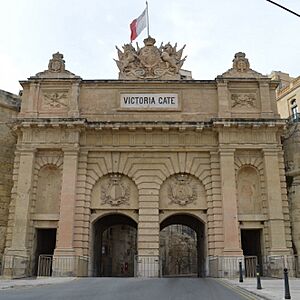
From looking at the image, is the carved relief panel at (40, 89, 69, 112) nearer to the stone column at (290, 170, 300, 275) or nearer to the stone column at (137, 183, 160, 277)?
the stone column at (137, 183, 160, 277)

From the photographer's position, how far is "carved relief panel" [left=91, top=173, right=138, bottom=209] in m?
25.2

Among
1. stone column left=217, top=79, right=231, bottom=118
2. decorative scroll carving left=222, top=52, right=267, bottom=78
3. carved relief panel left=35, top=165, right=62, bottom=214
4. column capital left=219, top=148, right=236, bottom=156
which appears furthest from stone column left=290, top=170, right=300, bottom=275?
carved relief panel left=35, top=165, right=62, bottom=214

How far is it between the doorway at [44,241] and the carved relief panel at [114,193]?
385cm

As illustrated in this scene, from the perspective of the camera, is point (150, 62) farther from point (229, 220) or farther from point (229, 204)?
point (229, 220)

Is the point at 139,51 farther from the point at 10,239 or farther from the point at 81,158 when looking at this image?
the point at 10,239

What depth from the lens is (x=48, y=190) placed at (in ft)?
84.2

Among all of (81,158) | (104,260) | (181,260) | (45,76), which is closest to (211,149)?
(81,158)

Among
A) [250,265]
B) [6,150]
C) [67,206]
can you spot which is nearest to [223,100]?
[250,265]

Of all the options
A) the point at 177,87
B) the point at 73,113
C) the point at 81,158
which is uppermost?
the point at 177,87

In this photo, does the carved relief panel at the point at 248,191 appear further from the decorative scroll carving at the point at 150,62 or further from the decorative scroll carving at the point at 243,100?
the decorative scroll carving at the point at 150,62

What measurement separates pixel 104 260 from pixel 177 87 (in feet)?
60.4

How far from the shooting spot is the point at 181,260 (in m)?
54.4

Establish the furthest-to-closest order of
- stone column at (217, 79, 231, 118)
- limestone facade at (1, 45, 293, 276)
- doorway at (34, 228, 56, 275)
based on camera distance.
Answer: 1. stone column at (217, 79, 231, 118)
2. doorway at (34, 228, 56, 275)
3. limestone facade at (1, 45, 293, 276)

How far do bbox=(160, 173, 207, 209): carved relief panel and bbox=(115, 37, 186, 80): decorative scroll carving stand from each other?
22.6 feet
